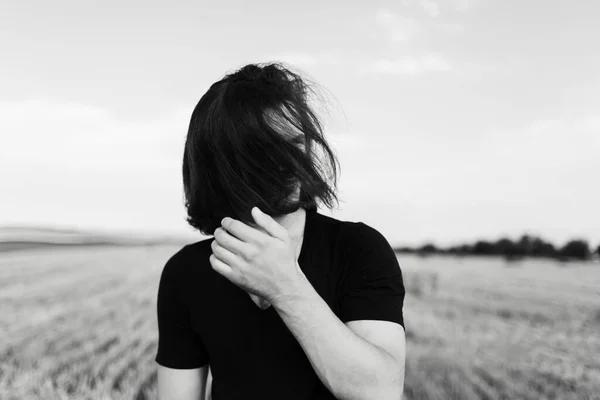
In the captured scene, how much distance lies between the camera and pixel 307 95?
1340mm

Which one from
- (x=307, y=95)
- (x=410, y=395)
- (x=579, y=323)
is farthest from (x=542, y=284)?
(x=307, y=95)

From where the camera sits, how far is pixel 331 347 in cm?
89

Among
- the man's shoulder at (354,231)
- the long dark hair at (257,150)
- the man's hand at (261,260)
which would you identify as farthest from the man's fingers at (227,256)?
the man's shoulder at (354,231)

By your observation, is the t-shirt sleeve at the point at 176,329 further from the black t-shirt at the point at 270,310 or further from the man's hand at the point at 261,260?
the man's hand at the point at 261,260

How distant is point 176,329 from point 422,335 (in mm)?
3555

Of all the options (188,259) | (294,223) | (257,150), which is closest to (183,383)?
(188,259)

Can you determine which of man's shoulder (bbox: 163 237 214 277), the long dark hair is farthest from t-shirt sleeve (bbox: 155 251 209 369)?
the long dark hair

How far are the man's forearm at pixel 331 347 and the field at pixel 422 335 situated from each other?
2122 mm

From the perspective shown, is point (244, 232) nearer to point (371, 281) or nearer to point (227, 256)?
point (227, 256)

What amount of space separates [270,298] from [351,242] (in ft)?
0.99

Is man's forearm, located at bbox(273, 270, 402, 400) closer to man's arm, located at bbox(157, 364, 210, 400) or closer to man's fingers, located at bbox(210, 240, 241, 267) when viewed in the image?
man's fingers, located at bbox(210, 240, 241, 267)

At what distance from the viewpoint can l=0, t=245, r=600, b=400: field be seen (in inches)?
115

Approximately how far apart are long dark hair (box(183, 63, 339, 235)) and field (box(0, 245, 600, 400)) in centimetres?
201

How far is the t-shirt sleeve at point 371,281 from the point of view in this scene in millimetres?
1053
